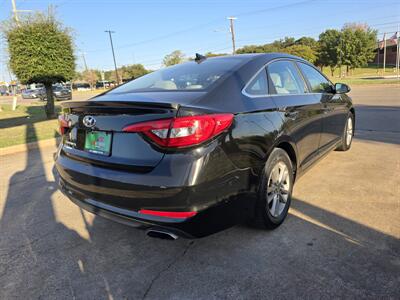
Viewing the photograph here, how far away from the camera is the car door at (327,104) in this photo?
413 cm

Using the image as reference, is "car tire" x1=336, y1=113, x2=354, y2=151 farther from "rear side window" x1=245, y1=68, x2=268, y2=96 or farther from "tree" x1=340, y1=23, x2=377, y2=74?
"tree" x1=340, y1=23, x2=377, y2=74

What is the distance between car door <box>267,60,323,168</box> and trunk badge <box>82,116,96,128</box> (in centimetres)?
162

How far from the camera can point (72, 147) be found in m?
2.88

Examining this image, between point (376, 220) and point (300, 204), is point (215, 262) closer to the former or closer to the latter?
point (300, 204)

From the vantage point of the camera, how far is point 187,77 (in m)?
3.18

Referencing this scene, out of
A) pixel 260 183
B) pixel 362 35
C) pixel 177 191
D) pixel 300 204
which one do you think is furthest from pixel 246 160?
pixel 362 35

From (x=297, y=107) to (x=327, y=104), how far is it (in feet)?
3.69

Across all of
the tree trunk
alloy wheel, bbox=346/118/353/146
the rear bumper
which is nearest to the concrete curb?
the rear bumper

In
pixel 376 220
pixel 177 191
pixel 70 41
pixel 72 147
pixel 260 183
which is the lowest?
pixel 376 220

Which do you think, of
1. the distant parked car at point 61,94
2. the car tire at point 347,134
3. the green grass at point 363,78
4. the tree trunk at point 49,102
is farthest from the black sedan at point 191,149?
the distant parked car at point 61,94

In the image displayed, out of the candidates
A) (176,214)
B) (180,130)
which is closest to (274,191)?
(176,214)

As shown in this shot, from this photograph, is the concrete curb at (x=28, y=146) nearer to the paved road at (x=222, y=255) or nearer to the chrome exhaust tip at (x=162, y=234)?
the paved road at (x=222, y=255)

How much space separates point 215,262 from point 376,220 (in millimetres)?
1666

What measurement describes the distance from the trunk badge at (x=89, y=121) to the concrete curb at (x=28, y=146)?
5.61m
